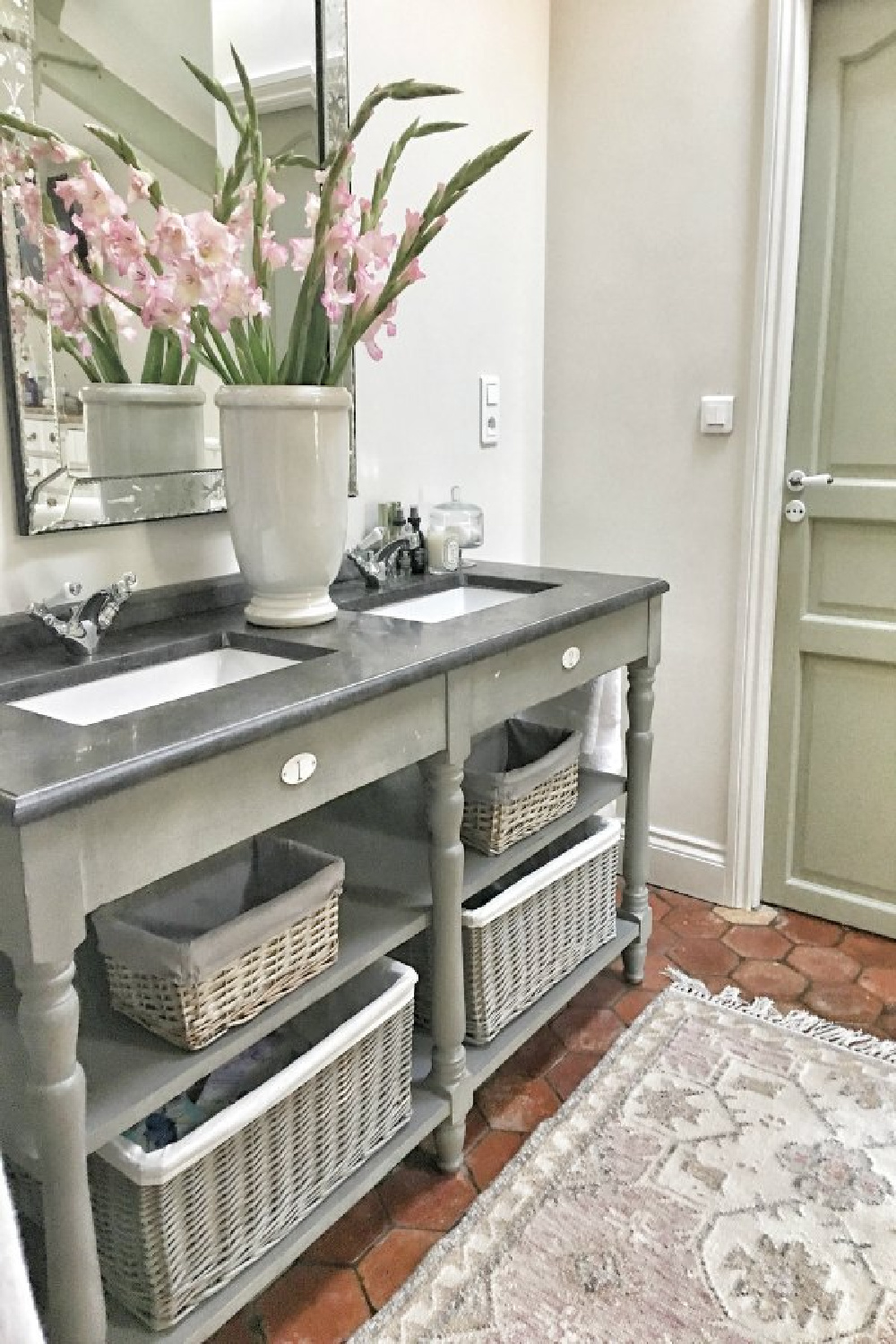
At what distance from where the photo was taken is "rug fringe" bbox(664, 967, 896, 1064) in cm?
197

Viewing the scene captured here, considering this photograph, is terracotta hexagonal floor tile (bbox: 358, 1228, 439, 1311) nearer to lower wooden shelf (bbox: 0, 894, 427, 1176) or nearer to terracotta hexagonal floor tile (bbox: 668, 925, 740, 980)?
lower wooden shelf (bbox: 0, 894, 427, 1176)

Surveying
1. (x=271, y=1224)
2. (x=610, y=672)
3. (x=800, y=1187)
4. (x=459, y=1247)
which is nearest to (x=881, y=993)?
(x=800, y=1187)

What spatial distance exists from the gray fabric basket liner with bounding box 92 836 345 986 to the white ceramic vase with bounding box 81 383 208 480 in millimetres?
607

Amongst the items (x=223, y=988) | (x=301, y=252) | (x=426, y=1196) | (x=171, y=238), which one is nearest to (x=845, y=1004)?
(x=426, y=1196)

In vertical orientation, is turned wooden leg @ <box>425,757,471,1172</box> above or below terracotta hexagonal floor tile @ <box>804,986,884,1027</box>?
above

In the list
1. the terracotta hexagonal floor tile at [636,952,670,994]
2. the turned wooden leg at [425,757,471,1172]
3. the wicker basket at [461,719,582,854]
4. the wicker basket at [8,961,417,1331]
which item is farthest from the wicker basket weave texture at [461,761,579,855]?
the terracotta hexagonal floor tile at [636,952,670,994]

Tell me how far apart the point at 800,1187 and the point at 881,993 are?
2.21 feet

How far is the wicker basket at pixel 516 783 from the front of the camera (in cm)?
175

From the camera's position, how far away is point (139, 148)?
1584mm

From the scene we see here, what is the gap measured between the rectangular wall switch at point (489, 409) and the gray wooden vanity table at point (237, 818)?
0.53 metres

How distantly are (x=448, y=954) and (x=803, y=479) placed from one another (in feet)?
4.43

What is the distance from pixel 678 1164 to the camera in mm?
1663

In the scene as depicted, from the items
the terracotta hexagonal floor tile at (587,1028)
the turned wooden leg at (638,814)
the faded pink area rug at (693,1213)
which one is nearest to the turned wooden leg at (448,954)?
the faded pink area rug at (693,1213)

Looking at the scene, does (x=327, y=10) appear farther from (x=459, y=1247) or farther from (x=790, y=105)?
(x=459, y=1247)
